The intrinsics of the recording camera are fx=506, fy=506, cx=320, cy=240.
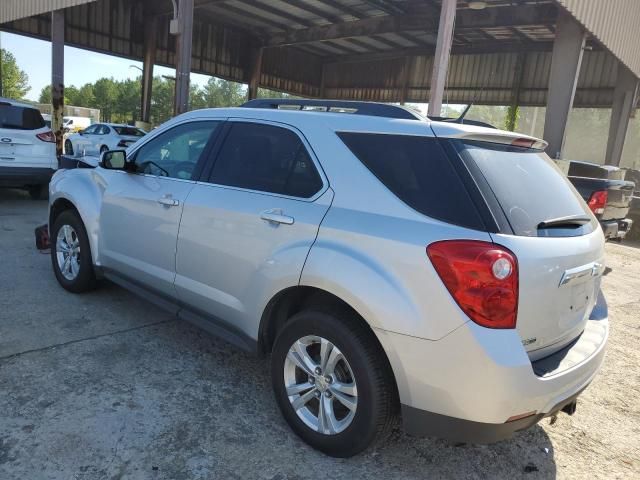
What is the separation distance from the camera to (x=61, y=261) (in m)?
4.63

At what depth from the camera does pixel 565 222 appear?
251 cm

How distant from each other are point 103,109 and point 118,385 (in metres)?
87.8

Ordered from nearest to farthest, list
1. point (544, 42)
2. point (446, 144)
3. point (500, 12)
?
point (446, 144) → point (500, 12) → point (544, 42)

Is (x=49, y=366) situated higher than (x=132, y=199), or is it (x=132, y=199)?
(x=132, y=199)

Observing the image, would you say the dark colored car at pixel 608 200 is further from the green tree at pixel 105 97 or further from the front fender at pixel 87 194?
the green tree at pixel 105 97

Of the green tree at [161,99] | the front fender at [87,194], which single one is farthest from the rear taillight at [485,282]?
the green tree at [161,99]

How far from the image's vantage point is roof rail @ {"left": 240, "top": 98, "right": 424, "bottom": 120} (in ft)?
8.68

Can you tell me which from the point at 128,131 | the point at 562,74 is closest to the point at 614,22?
the point at 562,74

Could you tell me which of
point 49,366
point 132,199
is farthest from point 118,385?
point 132,199

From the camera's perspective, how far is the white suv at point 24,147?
26.8ft

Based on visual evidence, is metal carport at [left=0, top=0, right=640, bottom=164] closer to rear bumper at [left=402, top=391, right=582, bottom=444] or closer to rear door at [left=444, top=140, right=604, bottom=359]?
rear door at [left=444, top=140, right=604, bottom=359]

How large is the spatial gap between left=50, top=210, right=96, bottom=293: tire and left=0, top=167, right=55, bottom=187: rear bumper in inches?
174

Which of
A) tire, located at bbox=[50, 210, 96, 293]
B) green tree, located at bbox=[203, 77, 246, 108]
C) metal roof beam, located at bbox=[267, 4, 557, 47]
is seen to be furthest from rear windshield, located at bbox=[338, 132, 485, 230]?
green tree, located at bbox=[203, 77, 246, 108]

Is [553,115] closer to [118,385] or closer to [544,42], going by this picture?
[544,42]
